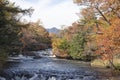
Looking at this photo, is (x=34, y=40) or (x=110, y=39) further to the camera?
(x=34, y=40)

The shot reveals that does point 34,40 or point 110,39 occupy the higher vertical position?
point 34,40

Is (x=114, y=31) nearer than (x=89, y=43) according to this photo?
Yes

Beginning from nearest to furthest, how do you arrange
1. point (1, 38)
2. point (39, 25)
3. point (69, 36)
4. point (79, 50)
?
point (1, 38) → point (79, 50) → point (69, 36) → point (39, 25)

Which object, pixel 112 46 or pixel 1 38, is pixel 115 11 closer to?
pixel 112 46

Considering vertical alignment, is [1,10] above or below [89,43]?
above

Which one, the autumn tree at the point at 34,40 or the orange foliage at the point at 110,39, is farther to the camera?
the autumn tree at the point at 34,40

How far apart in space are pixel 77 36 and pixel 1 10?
28.3 metres

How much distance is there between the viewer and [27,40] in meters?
84.0

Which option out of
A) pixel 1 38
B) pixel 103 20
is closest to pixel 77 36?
pixel 103 20

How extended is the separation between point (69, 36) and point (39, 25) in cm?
5544

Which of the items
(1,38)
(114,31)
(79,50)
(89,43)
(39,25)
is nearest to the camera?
(1,38)

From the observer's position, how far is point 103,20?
113 feet

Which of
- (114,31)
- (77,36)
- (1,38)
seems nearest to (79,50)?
(77,36)

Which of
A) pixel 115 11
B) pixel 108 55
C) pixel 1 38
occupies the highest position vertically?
pixel 115 11
